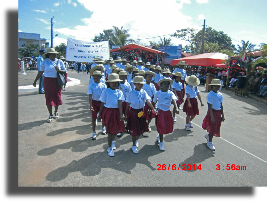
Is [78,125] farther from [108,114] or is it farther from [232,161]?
[232,161]

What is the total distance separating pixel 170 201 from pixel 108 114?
197 cm

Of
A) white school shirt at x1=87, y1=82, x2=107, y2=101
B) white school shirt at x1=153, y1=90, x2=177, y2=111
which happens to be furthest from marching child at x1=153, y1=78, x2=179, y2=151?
white school shirt at x1=87, y1=82, x2=107, y2=101

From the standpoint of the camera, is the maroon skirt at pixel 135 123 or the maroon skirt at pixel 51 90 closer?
the maroon skirt at pixel 135 123

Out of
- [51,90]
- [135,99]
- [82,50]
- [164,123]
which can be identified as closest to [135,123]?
[135,99]

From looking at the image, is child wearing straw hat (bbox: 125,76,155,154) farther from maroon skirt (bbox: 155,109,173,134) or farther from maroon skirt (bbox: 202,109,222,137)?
maroon skirt (bbox: 202,109,222,137)

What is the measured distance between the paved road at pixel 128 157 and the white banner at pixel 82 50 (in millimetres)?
3789

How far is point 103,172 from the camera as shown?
10.8ft

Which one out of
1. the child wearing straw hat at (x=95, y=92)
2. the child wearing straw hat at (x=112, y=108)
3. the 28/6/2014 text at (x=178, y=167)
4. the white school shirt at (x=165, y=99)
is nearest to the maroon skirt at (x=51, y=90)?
the child wearing straw hat at (x=95, y=92)

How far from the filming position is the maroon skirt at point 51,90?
5.72 m

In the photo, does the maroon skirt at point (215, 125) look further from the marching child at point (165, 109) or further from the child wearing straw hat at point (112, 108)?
the child wearing straw hat at point (112, 108)

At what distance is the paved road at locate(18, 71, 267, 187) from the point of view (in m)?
3.15

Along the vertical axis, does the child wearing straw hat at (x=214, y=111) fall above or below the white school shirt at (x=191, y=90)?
below
